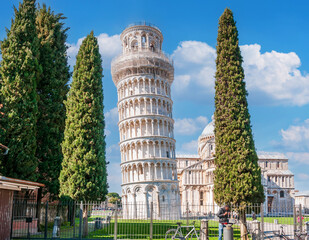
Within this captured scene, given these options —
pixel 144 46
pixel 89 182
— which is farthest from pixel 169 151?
pixel 89 182

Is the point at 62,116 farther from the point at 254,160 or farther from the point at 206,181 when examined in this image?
the point at 206,181

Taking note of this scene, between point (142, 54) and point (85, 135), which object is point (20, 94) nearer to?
point (85, 135)

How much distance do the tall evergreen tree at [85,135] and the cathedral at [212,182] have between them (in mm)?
49344

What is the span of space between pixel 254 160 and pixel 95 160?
9378 millimetres

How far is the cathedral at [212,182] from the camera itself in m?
71.8

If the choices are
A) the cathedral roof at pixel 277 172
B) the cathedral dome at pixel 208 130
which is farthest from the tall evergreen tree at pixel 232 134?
the cathedral dome at pixel 208 130

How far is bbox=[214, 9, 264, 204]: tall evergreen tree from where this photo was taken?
18219mm

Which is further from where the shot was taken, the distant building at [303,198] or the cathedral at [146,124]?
the distant building at [303,198]

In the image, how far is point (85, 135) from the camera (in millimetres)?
19891

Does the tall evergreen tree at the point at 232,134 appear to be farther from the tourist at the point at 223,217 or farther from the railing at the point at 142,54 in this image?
the railing at the point at 142,54

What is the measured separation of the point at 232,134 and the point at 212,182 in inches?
2088

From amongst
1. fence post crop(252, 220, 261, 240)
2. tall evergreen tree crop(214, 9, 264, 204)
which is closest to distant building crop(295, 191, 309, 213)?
tall evergreen tree crop(214, 9, 264, 204)

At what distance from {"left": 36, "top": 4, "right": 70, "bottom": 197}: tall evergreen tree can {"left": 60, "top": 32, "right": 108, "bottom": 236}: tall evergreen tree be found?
2480 mm

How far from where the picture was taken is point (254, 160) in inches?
742
